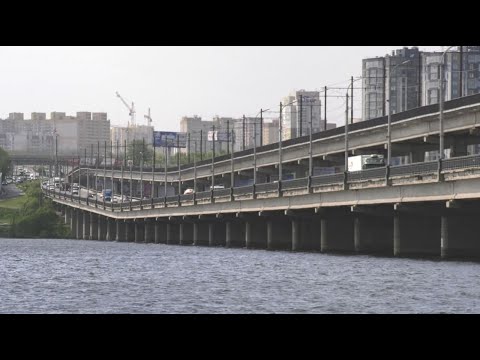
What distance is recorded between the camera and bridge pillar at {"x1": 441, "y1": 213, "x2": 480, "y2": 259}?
265 ft

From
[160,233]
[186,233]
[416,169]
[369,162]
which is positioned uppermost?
[369,162]

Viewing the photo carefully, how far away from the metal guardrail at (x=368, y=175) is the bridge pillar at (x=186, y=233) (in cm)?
6750

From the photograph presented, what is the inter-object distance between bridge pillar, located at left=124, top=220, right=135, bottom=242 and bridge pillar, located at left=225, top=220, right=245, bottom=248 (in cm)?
5067

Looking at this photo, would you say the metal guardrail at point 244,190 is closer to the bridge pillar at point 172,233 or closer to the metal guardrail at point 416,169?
the metal guardrail at point 416,169

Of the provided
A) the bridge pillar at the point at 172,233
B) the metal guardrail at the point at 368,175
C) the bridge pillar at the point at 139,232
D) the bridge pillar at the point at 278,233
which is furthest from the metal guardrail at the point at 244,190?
the bridge pillar at the point at 139,232

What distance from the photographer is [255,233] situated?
132875 mm

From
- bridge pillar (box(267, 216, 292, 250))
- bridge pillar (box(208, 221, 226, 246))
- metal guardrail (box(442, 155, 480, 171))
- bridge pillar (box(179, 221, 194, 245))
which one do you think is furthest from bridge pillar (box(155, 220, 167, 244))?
metal guardrail (box(442, 155, 480, 171))

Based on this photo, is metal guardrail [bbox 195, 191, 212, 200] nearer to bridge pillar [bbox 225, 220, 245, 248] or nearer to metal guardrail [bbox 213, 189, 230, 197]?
metal guardrail [bbox 213, 189, 230, 197]

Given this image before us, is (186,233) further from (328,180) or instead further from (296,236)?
(328,180)

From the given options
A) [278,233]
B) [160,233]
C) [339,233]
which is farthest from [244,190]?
[160,233]

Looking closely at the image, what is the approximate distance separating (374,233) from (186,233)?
65.0 metres
